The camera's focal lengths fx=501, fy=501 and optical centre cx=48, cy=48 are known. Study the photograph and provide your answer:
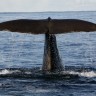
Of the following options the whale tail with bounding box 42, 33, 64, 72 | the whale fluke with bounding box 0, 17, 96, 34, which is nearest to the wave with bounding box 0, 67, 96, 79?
the whale tail with bounding box 42, 33, 64, 72

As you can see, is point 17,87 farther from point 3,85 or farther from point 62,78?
point 62,78

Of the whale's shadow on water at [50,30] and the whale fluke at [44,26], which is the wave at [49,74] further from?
the whale fluke at [44,26]

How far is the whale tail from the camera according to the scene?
52.2 feet

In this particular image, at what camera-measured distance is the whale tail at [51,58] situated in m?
15.9

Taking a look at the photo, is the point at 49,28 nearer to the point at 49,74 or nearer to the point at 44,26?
the point at 44,26

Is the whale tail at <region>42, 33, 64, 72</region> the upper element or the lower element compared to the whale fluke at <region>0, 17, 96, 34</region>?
lower

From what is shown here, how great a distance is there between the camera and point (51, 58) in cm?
1595

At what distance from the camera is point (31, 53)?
27672mm

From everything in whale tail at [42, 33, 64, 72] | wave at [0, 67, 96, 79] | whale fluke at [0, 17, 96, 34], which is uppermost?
whale fluke at [0, 17, 96, 34]

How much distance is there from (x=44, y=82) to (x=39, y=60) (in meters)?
8.73

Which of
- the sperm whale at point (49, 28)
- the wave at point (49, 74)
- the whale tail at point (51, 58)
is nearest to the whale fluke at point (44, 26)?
the sperm whale at point (49, 28)

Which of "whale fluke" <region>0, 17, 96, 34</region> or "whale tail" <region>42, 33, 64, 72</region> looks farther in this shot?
"whale tail" <region>42, 33, 64, 72</region>

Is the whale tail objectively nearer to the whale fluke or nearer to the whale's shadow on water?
the whale's shadow on water

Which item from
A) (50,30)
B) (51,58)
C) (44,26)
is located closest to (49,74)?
(51,58)
